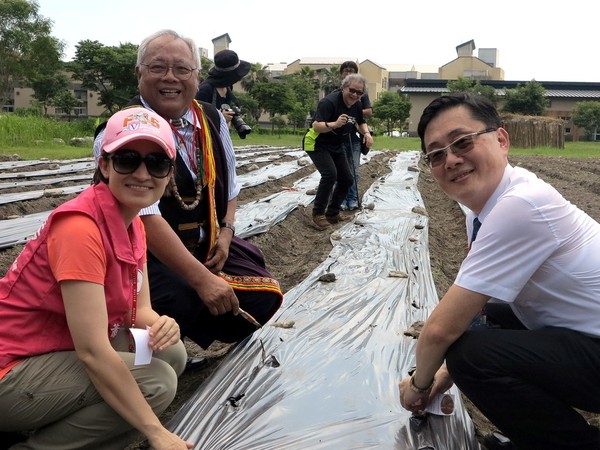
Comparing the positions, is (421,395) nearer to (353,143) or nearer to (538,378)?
(538,378)

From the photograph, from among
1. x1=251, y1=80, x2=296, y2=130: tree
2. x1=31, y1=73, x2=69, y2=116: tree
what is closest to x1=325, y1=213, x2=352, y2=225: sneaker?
x1=251, y1=80, x2=296, y2=130: tree

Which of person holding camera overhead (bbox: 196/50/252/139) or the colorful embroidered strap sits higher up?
person holding camera overhead (bbox: 196/50/252/139)

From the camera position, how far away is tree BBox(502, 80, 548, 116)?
105ft

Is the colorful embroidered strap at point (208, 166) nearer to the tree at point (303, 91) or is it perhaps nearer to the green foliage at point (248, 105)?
the green foliage at point (248, 105)

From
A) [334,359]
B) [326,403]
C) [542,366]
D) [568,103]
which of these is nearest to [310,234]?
[334,359]

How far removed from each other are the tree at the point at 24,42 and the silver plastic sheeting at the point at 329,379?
29808 mm

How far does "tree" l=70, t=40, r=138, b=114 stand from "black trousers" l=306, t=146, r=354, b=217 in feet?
77.1

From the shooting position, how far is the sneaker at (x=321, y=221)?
6000mm

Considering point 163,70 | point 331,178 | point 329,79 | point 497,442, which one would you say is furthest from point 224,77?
point 329,79

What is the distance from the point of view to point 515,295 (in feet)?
5.15

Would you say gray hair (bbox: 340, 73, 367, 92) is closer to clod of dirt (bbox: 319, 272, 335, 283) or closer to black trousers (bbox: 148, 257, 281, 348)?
clod of dirt (bbox: 319, 272, 335, 283)

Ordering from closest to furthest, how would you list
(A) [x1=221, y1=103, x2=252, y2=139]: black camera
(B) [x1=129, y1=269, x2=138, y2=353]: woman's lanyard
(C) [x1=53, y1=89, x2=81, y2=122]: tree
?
(B) [x1=129, y1=269, x2=138, y2=353]: woman's lanyard
(A) [x1=221, y1=103, x2=252, y2=139]: black camera
(C) [x1=53, y1=89, x2=81, y2=122]: tree

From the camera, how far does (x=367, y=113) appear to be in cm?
628

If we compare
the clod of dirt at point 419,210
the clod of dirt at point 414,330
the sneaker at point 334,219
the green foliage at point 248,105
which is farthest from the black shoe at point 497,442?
the green foliage at point 248,105
